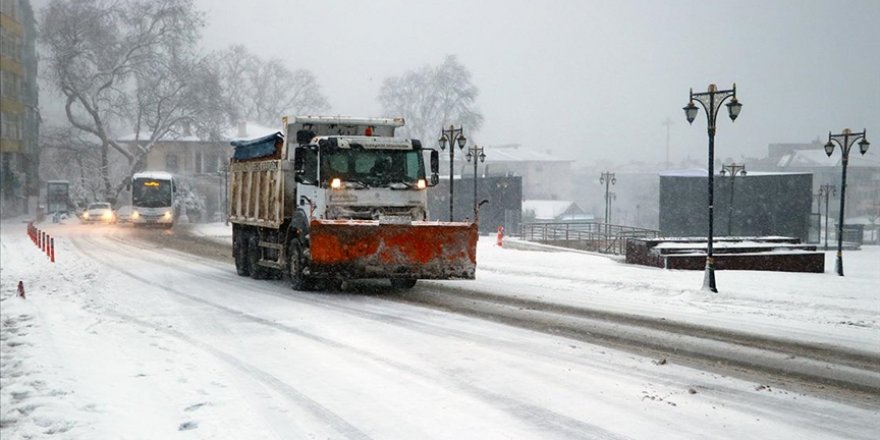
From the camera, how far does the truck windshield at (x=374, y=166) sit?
15156 millimetres

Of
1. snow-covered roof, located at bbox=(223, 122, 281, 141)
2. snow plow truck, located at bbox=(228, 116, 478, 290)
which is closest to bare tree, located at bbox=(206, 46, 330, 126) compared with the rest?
snow-covered roof, located at bbox=(223, 122, 281, 141)

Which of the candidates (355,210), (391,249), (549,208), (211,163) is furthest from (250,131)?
(391,249)

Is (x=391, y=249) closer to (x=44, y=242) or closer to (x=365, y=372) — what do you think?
(x=365, y=372)

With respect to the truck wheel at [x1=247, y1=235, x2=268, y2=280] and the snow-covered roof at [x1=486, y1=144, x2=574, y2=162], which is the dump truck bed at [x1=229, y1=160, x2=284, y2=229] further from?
the snow-covered roof at [x1=486, y1=144, x2=574, y2=162]

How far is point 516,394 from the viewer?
7465 mm

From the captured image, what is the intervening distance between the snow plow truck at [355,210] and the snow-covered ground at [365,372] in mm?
759

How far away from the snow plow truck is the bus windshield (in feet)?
120

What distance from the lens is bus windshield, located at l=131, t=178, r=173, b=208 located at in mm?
51188

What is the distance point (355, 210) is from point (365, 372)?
6.89 metres

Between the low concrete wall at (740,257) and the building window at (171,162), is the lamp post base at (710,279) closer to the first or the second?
the low concrete wall at (740,257)

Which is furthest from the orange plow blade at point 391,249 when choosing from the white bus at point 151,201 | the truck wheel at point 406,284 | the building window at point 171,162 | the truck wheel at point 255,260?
the building window at point 171,162

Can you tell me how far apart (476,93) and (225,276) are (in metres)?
66.8

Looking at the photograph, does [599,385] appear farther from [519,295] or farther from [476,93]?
[476,93]

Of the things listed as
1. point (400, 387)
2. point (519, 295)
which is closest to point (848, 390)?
point (400, 387)
